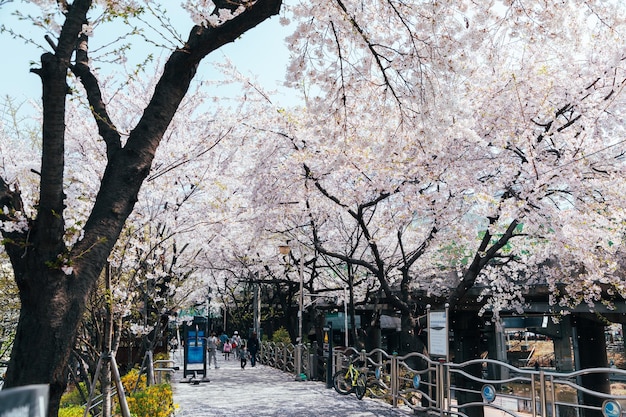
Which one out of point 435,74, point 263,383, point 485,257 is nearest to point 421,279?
point 263,383

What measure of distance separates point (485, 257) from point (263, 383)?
887cm

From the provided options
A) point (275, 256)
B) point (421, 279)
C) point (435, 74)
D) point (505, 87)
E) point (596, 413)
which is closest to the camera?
point (435, 74)

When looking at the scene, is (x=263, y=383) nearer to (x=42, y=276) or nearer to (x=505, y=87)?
(x=505, y=87)

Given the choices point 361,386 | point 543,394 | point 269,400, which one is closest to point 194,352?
point 269,400

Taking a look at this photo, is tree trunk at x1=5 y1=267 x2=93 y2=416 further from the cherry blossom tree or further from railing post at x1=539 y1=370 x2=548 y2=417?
railing post at x1=539 y1=370 x2=548 y2=417

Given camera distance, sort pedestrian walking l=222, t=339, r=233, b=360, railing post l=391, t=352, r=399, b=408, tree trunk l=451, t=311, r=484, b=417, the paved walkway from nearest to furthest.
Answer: the paved walkway
railing post l=391, t=352, r=399, b=408
tree trunk l=451, t=311, r=484, b=417
pedestrian walking l=222, t=339, r=233, b=360

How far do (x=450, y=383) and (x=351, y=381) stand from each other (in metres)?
2.91

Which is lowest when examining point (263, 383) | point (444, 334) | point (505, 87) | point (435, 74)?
point (263, 383)

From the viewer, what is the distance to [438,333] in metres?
10.0

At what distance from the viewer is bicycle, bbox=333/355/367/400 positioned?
1274 cm

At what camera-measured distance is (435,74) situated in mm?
6461

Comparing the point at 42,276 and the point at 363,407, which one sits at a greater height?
the point at 42,276

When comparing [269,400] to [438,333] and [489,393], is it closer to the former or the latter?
[438,333]

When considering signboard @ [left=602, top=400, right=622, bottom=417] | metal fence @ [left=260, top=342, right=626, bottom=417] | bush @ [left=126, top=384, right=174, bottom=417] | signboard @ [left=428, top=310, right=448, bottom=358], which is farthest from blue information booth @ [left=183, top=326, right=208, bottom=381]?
signboard @ [left=602, top=400, right=622, bottom=417]
